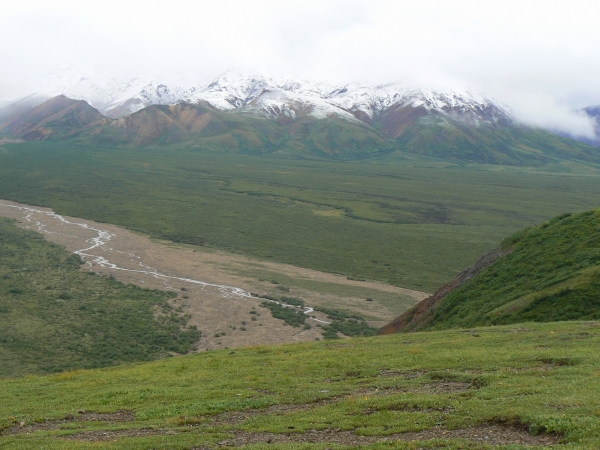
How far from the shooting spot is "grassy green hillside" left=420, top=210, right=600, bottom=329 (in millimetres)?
30484

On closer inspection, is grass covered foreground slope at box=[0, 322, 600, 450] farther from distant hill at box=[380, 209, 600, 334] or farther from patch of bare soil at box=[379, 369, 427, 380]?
distant hill at box=[380, 209, 600, 334]

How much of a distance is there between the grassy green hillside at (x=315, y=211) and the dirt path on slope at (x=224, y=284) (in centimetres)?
538

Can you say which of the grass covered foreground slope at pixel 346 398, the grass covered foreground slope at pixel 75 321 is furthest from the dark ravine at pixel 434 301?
the grass covered foreground slope at pixel 75 321

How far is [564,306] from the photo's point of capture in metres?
30.3

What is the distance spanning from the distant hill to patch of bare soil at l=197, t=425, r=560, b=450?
17.3 meters

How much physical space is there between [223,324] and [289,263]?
2952cm

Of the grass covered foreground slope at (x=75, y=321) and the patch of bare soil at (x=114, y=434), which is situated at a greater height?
the patch of bare soil at (x=114, y=434)

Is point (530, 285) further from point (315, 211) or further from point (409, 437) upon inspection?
point (315, 211)

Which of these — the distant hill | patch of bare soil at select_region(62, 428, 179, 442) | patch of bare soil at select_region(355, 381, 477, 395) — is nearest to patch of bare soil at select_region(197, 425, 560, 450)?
patch of bare soil at select_region(62, 428, 179, 442)

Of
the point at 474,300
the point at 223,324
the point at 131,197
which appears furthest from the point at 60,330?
the point at 131,197

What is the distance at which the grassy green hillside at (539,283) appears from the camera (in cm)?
3048

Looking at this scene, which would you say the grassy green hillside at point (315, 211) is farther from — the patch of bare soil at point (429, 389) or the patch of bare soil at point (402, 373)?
the patch of bare soil at point (429, 389)

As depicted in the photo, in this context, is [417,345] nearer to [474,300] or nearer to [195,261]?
[474,300]

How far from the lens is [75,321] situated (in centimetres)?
5053
